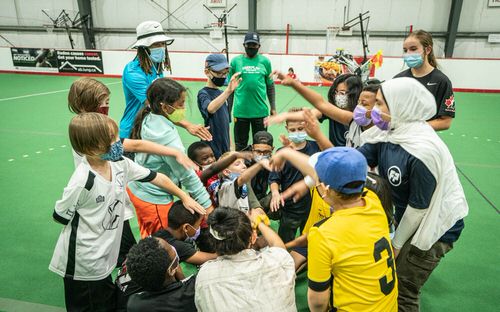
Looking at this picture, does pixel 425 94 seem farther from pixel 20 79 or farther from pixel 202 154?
pixel 20 79

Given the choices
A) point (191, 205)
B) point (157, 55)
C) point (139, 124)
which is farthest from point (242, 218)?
point (157, 55)

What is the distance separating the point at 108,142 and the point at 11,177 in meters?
4.34

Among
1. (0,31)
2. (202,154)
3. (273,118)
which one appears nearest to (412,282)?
(273,118)

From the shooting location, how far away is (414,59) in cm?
309

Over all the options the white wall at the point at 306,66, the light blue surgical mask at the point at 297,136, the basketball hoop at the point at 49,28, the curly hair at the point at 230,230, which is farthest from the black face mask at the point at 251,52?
the basketball hoop at the point at 49,28

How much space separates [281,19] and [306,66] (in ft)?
12.8

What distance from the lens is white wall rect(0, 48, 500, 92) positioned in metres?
13.3

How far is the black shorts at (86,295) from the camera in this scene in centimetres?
209

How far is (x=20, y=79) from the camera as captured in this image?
48.5 ft

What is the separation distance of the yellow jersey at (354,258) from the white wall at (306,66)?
45.0 ft

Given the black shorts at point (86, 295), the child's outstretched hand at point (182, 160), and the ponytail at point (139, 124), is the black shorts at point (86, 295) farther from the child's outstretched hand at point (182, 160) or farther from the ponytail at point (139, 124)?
the ponytail at point (139, 124)

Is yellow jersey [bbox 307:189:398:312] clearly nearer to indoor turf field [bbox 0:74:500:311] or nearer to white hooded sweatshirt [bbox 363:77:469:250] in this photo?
white hooded sweatshirt [bbox 363:77:469:250]

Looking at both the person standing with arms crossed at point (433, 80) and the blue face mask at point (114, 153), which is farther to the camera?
the person standing with arms crossed at point (433, 80)

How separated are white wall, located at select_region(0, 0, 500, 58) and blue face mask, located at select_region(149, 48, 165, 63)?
14.6m
